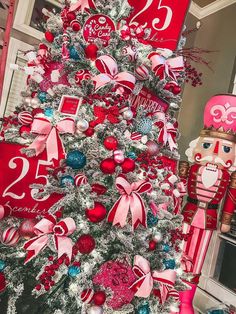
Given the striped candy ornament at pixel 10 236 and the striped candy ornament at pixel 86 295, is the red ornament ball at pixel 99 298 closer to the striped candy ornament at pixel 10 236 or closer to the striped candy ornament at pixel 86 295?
the striped candy ornament at pixel 86 295

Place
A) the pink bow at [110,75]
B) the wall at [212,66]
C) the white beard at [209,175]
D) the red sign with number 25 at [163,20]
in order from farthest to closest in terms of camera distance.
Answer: the wall at [212,66] → the white beard at [209,175] → the red sign with number 25 at [163,20] → the pink bow at [110,75]

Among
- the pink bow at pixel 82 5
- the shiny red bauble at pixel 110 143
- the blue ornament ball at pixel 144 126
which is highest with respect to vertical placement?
the pink bow at pixel 82 5

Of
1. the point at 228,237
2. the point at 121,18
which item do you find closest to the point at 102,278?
the point at 121,18

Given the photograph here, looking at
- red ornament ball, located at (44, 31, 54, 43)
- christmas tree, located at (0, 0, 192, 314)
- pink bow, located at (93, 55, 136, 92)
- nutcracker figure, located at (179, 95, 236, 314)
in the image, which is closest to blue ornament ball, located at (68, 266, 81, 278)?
christmas tree, located at (0, 0, 192, 314)

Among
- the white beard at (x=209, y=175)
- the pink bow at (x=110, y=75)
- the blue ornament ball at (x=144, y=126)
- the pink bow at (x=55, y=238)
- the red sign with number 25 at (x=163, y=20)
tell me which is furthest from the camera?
the white beard at (x=209, y=175)

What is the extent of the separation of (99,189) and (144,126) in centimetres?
30

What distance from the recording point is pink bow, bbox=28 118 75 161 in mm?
873

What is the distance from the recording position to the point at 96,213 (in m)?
0.80

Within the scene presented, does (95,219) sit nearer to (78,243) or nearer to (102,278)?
(78,243)

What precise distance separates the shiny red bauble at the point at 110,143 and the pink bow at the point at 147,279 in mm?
360

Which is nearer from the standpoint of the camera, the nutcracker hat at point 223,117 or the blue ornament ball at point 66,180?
the blue ornament ball at point 66,180

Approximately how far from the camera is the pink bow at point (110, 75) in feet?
2.92

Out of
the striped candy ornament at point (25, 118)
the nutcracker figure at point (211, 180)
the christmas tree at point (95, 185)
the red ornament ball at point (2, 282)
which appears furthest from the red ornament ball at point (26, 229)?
the nutcracker figure at point (211, 180)

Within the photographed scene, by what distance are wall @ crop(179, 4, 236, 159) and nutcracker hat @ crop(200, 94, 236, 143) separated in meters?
0.71
